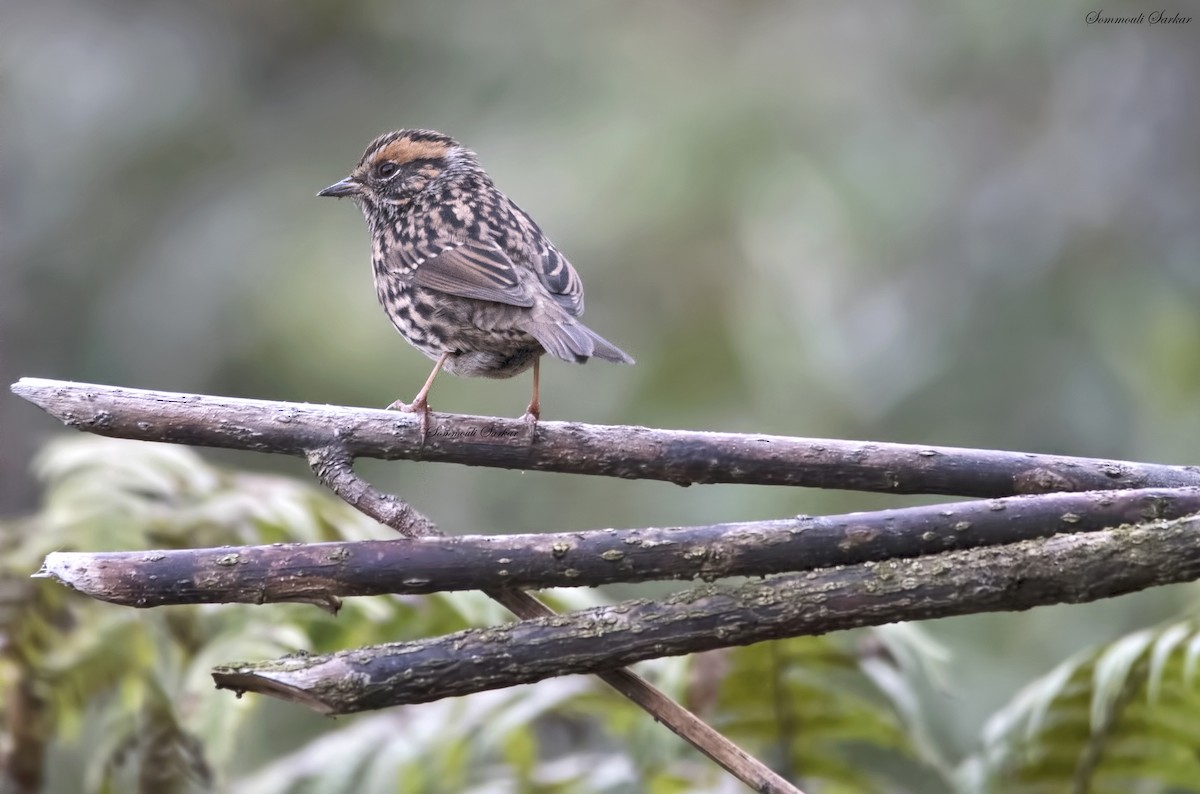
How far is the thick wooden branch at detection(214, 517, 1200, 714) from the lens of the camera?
205 centimetres

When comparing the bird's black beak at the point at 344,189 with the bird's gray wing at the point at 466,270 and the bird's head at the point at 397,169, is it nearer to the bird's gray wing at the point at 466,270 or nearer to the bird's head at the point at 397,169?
the bird's head at the point at 397,169

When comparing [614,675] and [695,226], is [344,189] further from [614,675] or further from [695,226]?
[695,226]

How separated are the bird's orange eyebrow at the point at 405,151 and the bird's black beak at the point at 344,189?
0.35ft

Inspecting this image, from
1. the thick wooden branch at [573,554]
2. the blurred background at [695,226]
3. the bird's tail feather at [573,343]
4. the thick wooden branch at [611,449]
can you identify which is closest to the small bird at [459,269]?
the bird's tail feather at [573,343]

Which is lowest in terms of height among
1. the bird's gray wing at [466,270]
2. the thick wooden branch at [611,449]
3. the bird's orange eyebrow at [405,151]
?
the thick wooden branch at [611,449]

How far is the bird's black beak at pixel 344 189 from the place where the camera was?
4352mm

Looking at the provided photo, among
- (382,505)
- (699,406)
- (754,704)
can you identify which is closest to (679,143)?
(699,406)

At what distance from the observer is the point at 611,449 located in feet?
7.97

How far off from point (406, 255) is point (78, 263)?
228 inches

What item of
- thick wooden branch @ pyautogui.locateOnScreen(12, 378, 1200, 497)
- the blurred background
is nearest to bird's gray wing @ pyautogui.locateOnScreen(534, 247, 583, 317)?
thick wooden branch @ pyautogui.locateOnScreen(12, 378, 1200, 497)

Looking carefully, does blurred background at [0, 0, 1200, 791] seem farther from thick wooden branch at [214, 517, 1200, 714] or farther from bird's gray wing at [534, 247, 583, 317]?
thick wooden branch at [214, 517, 1200, 714]

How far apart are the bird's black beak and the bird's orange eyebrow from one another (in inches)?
4.2

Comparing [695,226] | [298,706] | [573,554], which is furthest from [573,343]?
[695,226]

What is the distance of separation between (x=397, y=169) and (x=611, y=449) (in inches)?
87.9
